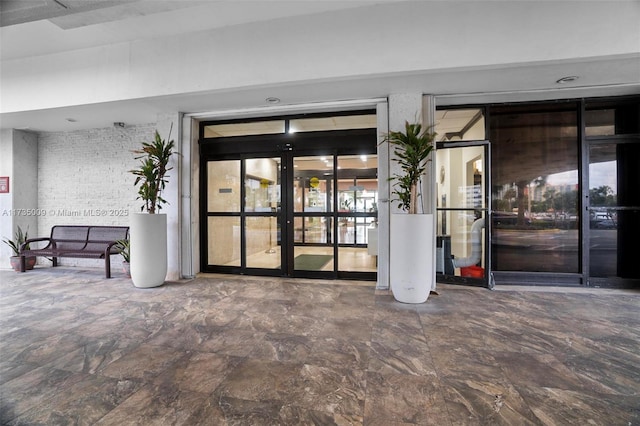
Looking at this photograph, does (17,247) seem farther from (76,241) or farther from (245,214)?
(245,214)

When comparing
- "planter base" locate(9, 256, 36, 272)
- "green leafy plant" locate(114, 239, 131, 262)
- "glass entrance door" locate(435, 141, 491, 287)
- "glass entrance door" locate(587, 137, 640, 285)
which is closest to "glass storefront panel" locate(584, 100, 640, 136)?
"glass entrance door" locate(587, 137, 640, 285)

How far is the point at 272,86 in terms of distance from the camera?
3914 mm

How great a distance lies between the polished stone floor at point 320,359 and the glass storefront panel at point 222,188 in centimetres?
187

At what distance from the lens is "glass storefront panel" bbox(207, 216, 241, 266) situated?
5.35m

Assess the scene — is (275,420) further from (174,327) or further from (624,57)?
(624,57)

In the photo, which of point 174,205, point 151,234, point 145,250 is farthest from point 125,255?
point 174,205

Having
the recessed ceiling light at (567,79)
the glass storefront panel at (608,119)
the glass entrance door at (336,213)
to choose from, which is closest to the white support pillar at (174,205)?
the glass entrance door at (336,213)

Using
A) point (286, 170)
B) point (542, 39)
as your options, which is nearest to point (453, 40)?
point (542, 39)

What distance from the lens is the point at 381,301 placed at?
3781 millimetres

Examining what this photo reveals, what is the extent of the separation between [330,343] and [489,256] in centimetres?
312

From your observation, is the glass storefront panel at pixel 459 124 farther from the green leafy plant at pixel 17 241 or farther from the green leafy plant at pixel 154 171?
the green leafy plant at pixel 17 241

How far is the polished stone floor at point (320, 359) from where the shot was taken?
173cm

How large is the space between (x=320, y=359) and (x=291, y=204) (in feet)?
10.1

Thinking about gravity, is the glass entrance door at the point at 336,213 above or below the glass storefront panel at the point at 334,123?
below
